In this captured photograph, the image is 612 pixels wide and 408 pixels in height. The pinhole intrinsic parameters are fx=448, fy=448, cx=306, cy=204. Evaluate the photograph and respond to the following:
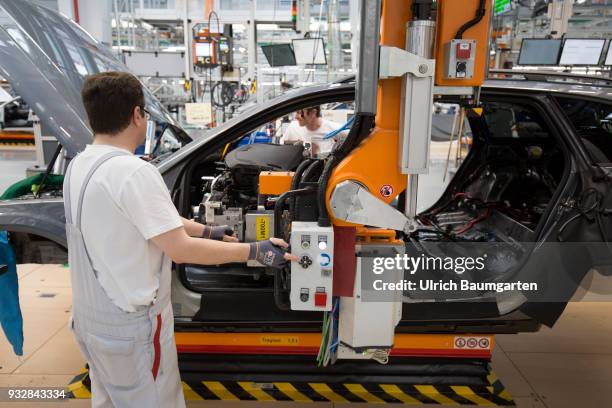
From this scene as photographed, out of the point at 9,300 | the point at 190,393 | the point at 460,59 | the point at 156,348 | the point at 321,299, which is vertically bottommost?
the point at 190,393

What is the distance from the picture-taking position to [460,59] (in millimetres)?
1644

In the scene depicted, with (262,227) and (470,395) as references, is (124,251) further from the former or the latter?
(470,395)

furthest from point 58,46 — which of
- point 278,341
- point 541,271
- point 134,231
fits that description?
point 541,271

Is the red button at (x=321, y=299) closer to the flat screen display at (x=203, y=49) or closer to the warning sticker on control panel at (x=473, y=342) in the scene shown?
the warning sticker on control panel at (x=473, y=342)

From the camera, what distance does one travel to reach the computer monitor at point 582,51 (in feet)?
19.8

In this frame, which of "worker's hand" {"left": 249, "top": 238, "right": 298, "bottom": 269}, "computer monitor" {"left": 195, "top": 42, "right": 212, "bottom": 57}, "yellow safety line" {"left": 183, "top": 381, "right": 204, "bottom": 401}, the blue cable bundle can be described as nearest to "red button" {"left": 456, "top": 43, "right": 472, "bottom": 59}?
"worker's hand" {"left": 249, "top": 238, "right": 298, "bottom": 269}

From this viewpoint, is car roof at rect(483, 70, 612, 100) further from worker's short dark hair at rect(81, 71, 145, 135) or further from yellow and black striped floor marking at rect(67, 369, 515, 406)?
worker's short dark hair at rect(81, 71, 145, 135)

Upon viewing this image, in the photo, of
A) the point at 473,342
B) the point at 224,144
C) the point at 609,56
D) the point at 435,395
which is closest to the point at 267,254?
the point at 224,144

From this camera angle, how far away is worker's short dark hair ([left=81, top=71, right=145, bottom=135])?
1.48m

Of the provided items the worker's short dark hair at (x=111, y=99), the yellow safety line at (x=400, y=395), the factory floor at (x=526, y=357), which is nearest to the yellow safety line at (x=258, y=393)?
the factory floor at (x=526, y=357)

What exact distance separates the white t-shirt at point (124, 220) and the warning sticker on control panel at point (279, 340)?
1.00 metres

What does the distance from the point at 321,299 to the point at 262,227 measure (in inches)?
21.8

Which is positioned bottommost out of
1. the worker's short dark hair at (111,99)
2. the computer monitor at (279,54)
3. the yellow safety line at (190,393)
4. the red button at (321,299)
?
the yellow safety line at (190,393)

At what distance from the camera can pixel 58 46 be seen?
2.78 meters
